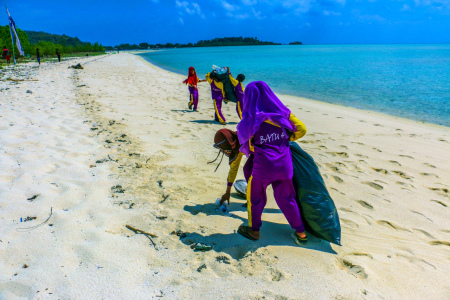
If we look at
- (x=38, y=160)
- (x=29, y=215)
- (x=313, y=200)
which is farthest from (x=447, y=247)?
(x=38, y=160)

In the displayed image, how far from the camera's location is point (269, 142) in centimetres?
246

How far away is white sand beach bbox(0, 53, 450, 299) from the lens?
2132 mm

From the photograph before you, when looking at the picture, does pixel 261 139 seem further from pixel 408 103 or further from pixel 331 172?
pixel 408 103

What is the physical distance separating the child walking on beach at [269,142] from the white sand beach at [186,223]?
18.8 inches

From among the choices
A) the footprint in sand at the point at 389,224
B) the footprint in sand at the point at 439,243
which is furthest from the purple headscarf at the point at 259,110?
the footprint in sand at the point at 439,243

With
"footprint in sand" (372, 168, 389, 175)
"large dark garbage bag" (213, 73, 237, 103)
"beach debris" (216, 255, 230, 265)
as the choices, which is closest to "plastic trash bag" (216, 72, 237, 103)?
"large dark garbage bag" (213, 73, 237, 103)

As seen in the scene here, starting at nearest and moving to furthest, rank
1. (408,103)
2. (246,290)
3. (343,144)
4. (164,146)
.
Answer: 1. (246,290)
2. (164,146)
3. (343,144)
4. (408,103)

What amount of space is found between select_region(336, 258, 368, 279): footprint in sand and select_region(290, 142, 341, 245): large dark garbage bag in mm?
190

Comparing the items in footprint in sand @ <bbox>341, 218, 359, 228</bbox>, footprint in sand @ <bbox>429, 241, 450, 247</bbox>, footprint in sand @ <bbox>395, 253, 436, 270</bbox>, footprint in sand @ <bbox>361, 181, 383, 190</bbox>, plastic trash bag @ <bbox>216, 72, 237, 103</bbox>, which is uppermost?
plastic trash bag @ <bbox>216, 72, 237, 103</bbox>

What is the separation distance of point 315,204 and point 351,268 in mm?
609

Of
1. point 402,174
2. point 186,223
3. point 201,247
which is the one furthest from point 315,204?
point 402,174

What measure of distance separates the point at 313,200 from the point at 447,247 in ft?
4.79

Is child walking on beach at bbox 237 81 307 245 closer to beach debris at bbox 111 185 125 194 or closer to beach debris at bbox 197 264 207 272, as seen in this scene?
beach debris at bbox 197 264 207 272

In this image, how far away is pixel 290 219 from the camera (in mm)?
2660
